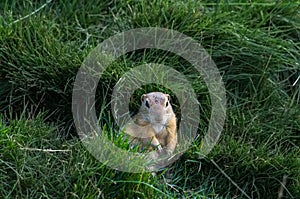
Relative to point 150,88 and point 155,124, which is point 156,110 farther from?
point 150,88

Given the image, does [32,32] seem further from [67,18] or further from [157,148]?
[157,148]

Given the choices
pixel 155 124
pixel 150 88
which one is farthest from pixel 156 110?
pixel 150 88

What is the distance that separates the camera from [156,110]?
3.95m

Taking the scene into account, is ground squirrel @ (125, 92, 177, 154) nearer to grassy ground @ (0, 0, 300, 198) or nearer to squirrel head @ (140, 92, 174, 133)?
squirrel head @ (140, 92, 174, 133)

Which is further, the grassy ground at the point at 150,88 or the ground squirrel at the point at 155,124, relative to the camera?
the ground squirrel at the point at 155,124

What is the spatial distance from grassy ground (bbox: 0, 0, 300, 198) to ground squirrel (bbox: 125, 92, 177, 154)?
161 millimetres

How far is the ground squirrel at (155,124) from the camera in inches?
156

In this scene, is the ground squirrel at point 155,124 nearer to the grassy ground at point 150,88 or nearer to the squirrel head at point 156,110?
the squirrel head at point 156,110

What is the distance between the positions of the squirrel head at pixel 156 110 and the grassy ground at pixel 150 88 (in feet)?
0.86

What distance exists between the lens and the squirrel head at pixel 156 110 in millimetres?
3961

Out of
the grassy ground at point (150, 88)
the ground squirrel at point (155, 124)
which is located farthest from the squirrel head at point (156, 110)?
the grassy ground at point (150, 88)

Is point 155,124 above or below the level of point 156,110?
below

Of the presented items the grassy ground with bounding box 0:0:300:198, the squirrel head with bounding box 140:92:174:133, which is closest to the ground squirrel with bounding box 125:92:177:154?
the squirrel head with bounding box 140:92:174:133

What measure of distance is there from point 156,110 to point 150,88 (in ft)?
1.52
